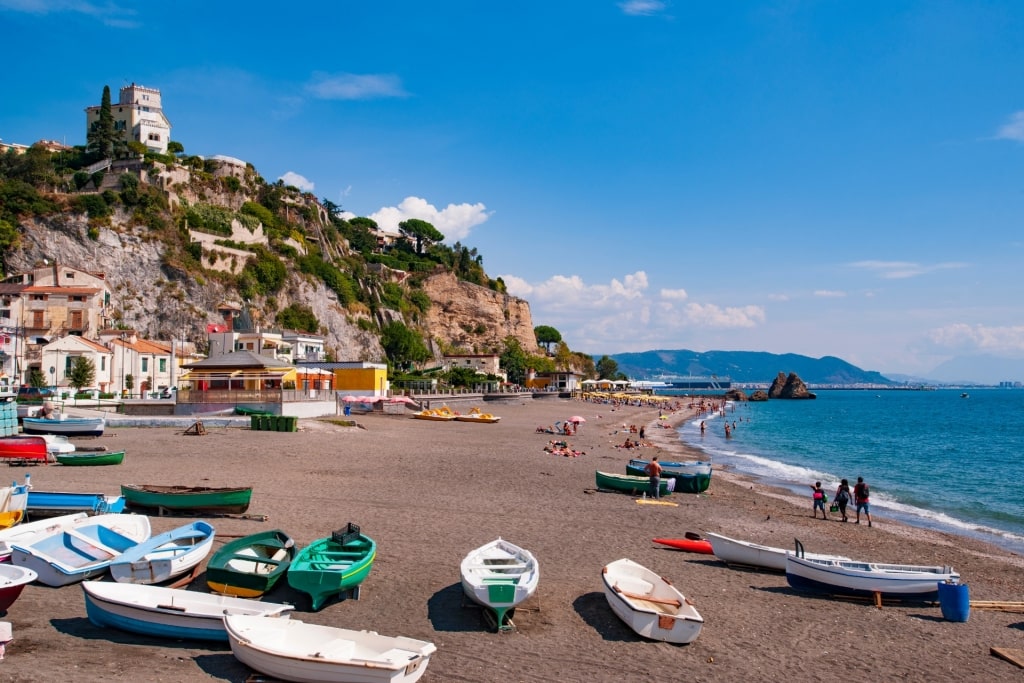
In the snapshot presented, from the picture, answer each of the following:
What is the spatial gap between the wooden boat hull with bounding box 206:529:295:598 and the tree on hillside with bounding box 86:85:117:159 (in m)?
75.9

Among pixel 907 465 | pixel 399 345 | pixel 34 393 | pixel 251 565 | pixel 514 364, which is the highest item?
pixel 399 345

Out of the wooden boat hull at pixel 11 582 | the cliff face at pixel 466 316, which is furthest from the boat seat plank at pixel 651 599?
the cliff face at pixel 466 316

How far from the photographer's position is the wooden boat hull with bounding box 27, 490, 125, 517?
1354 cm

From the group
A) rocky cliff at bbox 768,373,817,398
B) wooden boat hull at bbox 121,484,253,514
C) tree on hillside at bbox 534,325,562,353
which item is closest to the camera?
wooden boat hull at bbox 121,484,253,514

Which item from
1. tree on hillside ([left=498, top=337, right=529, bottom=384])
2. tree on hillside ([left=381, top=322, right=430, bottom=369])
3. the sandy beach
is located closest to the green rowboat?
the sandy beach

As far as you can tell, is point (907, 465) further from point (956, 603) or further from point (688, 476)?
point (956, 603)

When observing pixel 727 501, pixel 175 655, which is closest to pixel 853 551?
pixel 727 501

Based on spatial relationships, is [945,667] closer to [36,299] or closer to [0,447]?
[0,447]

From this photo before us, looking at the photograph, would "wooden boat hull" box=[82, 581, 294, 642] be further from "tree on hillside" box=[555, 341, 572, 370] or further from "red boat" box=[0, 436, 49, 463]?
"tree on hillside" box=[555, 341, 572, 370]

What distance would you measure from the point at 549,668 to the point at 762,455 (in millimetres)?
34964

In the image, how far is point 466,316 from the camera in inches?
Answer: 4222

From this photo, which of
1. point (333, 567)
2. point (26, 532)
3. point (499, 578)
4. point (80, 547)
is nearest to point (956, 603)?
point (499, 578)

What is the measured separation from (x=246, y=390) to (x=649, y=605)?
3079cm

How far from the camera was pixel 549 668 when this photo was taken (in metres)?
8.51
